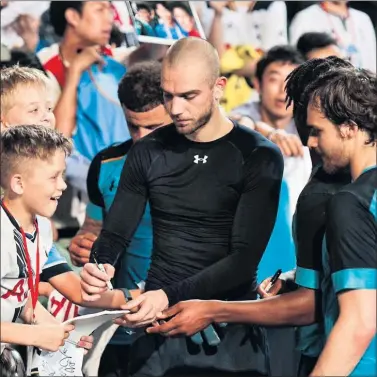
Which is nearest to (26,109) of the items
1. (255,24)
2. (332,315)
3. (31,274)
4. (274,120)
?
(31,274)

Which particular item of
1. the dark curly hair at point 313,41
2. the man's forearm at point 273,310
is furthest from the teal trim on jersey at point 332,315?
the dark curly hair at point 313,41

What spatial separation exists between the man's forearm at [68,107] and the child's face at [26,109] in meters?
1.41

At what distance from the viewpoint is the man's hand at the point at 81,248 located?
516 centimetres

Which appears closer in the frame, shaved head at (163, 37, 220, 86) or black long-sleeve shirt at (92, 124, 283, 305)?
black long-sleeve shirt at (92, 124, 283, 305)

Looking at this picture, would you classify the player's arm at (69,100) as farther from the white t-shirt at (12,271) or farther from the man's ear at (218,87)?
the white t-shirt at (12,271)

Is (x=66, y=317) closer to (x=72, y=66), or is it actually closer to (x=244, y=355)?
(x=244, y=355)

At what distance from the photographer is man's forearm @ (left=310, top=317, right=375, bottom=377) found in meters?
3.12

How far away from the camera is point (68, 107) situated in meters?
6.32

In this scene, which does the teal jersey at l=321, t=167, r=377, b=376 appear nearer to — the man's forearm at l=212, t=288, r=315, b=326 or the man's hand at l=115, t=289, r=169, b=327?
the man's forearm at l=212, t=288, r=315, b=326

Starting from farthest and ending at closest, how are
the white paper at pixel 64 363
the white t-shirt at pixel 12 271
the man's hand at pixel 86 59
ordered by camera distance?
1. the man's hand at pixel 86 59
2. the white paper at pixel 64 363
3. the white t-shirt at pixel 12 271

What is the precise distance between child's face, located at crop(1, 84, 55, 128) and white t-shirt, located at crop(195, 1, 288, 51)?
226 cm

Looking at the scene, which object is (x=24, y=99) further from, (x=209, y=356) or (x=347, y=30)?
(x=347, y=30)

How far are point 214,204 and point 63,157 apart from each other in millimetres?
616

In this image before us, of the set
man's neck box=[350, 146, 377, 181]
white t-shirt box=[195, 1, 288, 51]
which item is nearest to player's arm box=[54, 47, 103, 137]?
white t-shirt box=[195, 1, 288, 51]
